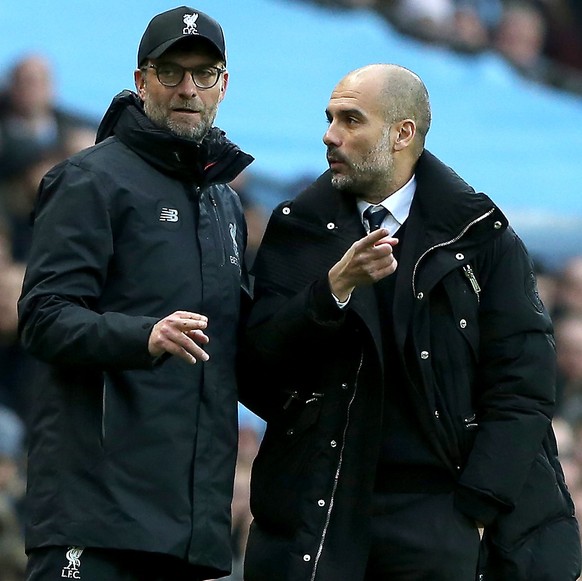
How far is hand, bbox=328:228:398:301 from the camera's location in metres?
4.19

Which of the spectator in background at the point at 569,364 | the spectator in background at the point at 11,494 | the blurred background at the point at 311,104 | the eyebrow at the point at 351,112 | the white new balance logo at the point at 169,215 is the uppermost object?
the eyebrow at the point at 351,112

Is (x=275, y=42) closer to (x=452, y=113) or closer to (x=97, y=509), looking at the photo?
(x=452, y=113)

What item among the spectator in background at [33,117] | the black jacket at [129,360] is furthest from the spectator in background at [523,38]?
the black jacket at [129,360]

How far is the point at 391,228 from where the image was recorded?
4.68 metres

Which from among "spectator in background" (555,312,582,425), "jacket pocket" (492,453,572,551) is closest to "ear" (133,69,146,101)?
"jacket pocket" (492,453,572,551)

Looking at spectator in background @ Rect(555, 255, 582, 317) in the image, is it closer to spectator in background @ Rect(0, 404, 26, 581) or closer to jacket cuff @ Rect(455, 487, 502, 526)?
spectator in background @ Rect(0, 404, 26, 581)

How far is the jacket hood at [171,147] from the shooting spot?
4430 millimetres

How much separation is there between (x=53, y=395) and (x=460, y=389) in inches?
43.9

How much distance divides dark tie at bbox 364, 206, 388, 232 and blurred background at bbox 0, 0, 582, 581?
2948 millimetres

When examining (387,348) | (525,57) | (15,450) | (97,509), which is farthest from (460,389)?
(525,57)

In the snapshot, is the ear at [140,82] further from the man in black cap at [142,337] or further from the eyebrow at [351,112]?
the eyebrow at [351,112]

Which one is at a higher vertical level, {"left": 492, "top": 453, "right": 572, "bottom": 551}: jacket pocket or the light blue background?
{"left": 492, "top": 453, "right": 572, "bottom": 551}: jacket pocket

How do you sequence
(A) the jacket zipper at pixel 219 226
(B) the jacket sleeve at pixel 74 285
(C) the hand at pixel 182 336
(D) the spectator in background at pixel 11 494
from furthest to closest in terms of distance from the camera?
(D) the spectator in background at pixel 11 494, (A) the jacket zipper at pixel 219 226, (B) the jacket sleeve at pixel 74 285, (C) the hand at pixel 182 336

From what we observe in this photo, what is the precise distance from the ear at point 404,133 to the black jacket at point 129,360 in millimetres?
561
